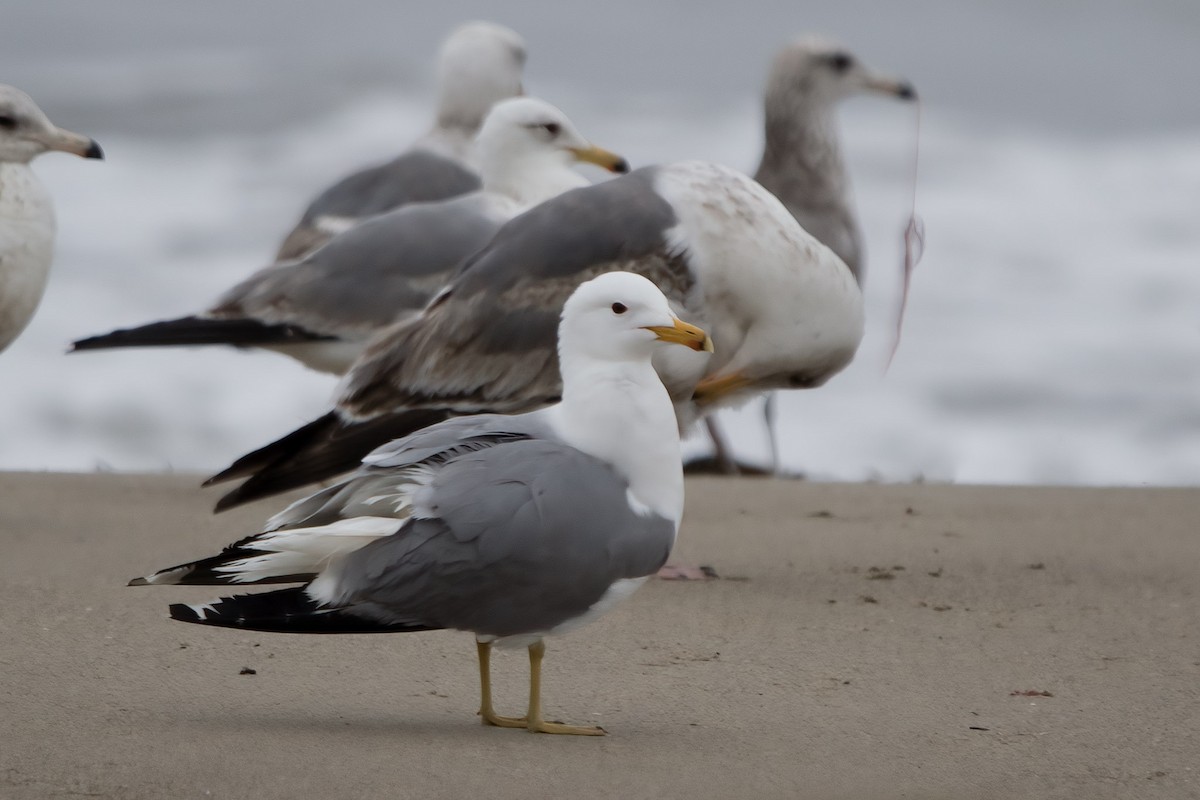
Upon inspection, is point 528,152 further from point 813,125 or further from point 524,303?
point 524,303

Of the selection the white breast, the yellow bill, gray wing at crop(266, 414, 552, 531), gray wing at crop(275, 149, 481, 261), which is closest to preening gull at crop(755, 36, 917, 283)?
gray wing at crop(275, 149, 481, 261)

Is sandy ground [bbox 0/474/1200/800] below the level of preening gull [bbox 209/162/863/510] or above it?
below

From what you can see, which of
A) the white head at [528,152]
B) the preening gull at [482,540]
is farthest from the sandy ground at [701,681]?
the white head at [528,152]

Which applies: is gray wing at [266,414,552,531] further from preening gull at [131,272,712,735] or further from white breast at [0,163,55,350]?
white breast at [0,163,55,350]

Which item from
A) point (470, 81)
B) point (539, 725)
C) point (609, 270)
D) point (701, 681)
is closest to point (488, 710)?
point (539, 725)

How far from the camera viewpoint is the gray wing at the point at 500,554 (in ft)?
10.2

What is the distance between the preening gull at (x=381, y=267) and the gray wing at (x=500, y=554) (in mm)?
3194

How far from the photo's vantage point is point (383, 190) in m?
7.79

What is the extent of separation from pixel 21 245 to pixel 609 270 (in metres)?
1.89

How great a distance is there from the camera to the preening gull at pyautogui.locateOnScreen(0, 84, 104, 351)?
544 centimetres

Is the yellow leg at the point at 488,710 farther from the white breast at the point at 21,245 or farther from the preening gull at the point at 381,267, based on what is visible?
the preening gull at the point at 381,267

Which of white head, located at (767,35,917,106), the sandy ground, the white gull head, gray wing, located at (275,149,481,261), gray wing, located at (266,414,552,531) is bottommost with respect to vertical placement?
the sandy ground

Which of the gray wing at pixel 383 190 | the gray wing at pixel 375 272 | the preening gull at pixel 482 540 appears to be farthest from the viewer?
the gray wing at pixel 383 190

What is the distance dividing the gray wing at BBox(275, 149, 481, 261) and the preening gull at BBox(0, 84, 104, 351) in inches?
68.8
